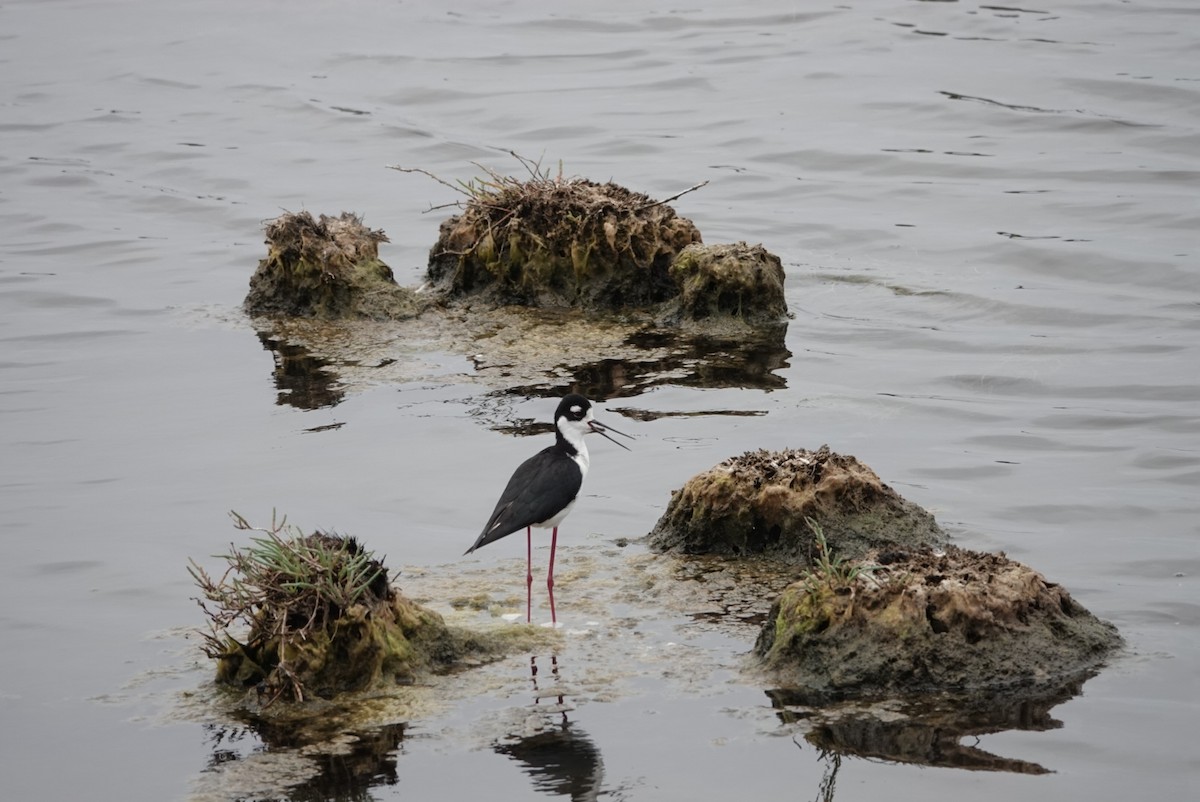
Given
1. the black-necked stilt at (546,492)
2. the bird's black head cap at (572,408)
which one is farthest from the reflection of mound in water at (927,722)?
the bird's black head cap at (572,408)

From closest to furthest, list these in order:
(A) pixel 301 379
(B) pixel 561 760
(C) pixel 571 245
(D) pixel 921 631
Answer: (B) pixel 561 760 → (D) pixel 921 631 → (A) pixel 301 379 → (C) pixel 571 245

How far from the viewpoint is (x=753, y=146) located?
2156 cm

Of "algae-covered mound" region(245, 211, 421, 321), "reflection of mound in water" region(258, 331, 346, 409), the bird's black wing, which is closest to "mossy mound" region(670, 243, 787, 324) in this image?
"algae-covered mound" region(245, 211, 421, 321)

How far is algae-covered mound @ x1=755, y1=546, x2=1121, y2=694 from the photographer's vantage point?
7254 millimetres

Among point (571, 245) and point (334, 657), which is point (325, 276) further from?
point (334, 657)

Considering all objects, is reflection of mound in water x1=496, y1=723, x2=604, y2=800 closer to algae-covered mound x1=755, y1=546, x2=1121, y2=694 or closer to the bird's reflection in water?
the bird's reflection in water

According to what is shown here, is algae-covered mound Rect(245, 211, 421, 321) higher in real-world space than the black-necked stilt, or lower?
higher

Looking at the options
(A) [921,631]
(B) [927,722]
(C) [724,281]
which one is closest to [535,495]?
(A) [921,631]

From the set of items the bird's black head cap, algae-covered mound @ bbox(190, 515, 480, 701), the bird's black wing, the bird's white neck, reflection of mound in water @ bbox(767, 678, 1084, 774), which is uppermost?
the bird's black head cap

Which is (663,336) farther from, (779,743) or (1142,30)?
(1142,30)

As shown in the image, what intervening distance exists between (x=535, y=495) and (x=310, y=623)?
1625mm

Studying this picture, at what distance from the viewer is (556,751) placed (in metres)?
6.91

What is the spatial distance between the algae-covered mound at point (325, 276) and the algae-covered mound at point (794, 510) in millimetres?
5366

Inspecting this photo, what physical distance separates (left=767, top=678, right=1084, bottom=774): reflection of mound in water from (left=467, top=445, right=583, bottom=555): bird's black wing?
1758 millimetres
